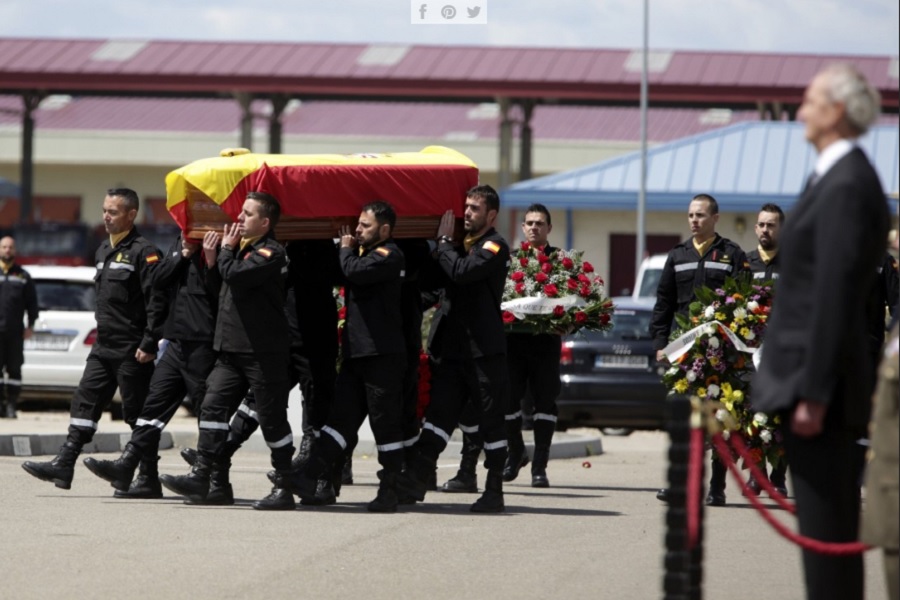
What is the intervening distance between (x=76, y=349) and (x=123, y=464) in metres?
8.97

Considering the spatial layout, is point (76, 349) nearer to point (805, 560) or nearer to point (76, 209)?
point (805, 560)

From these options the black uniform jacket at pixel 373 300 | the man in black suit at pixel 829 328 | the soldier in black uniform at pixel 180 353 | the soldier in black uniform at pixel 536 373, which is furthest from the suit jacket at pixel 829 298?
the soldier in black uniform at pixel 536 373

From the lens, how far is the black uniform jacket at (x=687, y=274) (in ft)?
41.3

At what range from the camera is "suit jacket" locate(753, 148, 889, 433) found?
5598mm

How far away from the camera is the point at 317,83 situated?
4359 cm

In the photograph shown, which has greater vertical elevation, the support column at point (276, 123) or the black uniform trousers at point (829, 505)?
the support column at point (276, 123)

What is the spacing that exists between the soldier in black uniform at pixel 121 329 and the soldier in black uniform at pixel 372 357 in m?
1.39

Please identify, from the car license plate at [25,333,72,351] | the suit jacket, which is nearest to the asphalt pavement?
the suit jacket

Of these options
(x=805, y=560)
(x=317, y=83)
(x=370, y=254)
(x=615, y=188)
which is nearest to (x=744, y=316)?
(x=370, y=254)

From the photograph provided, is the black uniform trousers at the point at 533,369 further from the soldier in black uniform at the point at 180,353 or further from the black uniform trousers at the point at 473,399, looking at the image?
the soldier in black uniform at the point at 180,353

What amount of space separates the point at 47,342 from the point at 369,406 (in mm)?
10119

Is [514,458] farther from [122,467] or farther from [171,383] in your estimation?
[122,467]

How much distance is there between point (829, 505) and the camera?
5898 millimetres

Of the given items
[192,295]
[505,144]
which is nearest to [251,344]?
[192,295]
